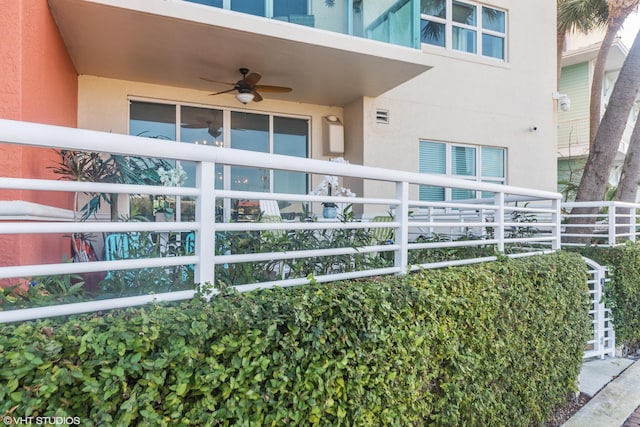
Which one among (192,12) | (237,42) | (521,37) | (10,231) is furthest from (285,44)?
(521,37)

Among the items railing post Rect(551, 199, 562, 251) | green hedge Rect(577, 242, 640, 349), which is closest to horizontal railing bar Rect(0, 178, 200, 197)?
railing post Rect(551, 199, 562, 251)

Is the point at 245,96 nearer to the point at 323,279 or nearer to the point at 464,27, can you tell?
the point at 323,279

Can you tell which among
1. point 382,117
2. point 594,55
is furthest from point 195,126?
point 594,55

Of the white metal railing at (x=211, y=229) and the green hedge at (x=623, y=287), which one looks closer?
the white metal railing at (x=211, y=229)

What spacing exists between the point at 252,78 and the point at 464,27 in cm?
536

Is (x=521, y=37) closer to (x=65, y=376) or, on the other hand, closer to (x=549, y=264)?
(x=549, y=264)

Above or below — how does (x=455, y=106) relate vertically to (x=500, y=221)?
above

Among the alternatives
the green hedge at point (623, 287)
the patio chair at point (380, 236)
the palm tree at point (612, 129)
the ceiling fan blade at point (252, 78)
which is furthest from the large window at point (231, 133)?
the palm tree at point (612, 129)

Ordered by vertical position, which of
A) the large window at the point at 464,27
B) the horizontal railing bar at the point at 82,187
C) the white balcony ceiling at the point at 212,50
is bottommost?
the horizontal railing bar at the point at 82,187

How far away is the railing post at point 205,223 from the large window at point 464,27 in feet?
25.2

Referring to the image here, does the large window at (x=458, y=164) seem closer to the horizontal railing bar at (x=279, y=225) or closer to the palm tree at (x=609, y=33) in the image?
the palm tree at (x=609, y=33)

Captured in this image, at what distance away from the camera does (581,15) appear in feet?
37.7

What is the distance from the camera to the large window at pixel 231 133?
6.56 meters

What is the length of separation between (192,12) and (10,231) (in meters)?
4.25
